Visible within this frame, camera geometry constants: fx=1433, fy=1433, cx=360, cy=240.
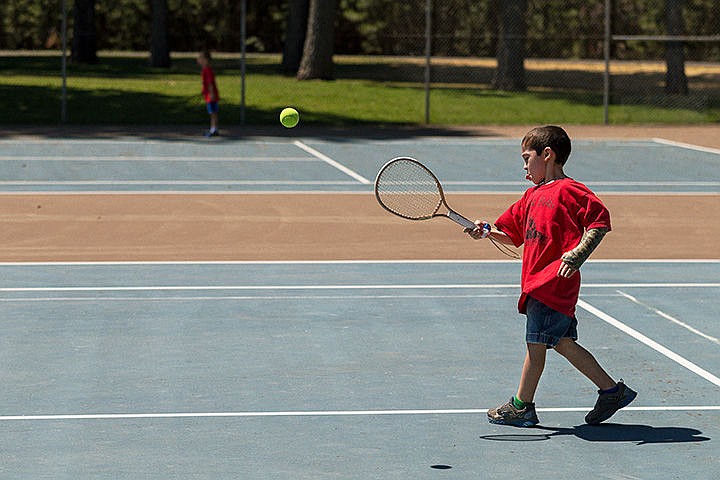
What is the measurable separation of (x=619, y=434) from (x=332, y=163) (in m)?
15.8

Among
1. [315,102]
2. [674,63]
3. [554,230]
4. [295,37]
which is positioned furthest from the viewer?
[295,37]

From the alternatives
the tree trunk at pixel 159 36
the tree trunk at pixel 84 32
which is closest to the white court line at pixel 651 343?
the tree trunk at pixel 159 36

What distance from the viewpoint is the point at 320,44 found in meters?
35.8

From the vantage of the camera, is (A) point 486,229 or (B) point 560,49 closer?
(A) point 486,229

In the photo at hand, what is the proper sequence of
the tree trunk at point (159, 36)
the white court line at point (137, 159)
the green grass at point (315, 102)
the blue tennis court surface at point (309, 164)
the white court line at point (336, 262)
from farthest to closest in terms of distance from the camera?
the tree trunk at point (159, 36)
the green grass at point (315, 102)
the white court line at point (137, 159)
the blue tennis court surface at point (309, 164)
the white court line at point (336, 262)

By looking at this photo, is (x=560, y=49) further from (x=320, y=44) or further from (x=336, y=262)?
(x=336, y=262)

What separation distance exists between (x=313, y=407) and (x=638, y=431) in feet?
5.68

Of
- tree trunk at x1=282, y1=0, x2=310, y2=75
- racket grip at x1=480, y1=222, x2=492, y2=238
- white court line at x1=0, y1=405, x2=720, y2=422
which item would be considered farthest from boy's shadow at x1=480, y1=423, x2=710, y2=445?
tree trunk at x1=282, y1=0, x2=310, y2=75

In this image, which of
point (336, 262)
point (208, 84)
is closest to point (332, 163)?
point (208, 84)

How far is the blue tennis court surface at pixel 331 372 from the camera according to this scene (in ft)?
22.1

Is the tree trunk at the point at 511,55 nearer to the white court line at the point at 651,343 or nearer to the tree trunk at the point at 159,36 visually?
the tree trunk at the point at 159,36

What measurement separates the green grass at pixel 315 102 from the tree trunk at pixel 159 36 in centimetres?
497

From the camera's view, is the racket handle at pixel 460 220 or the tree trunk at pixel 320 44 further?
the tree trunk at pixel 320 44

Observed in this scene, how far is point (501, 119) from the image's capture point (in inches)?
1245
